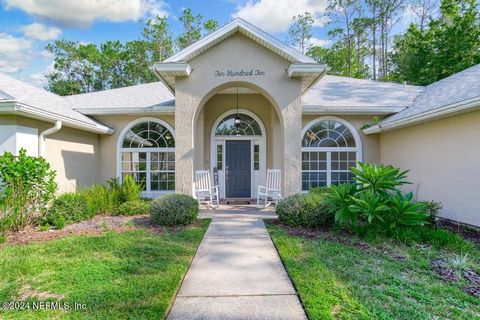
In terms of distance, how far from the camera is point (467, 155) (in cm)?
660

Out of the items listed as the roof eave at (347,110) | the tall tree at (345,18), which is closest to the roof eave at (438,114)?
the roof eave at (347,110)

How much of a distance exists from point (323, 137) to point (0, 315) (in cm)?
991

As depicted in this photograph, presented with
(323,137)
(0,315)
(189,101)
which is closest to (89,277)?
(0,315)

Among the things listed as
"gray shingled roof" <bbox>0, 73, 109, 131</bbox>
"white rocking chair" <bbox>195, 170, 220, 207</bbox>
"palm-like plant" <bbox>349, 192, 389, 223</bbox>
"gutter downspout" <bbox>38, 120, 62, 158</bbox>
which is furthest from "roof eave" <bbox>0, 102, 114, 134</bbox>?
"palm-like plant" <bbox>349, 192, 389, 223</bbox>

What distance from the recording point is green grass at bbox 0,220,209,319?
3.10 meters

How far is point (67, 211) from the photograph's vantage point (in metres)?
7.15

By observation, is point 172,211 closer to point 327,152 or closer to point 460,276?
point 460,276

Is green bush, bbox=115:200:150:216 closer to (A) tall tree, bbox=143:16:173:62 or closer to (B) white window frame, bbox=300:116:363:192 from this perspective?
(B) white window frame, bbox=300:116:363:192

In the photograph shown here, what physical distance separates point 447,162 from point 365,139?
3.45 meters

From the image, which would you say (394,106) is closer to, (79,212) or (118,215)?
(118,215)

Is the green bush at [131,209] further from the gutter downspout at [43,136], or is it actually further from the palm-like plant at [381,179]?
the palm-like plant at [381,179]

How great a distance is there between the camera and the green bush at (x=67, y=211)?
681 centimetres

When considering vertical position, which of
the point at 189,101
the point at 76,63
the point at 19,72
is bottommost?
the point at 189,101

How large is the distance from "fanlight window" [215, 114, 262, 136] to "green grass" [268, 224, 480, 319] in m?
6.56
